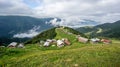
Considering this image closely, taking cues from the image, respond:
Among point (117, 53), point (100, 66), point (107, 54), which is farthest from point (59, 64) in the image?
point (117, 53)

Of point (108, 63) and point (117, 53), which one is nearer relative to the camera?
point (108, 63)

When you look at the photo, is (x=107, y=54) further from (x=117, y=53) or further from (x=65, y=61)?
(x=65, y=61)

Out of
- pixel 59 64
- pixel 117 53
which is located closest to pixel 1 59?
pixel 59 64

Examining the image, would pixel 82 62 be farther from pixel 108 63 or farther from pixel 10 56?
pixel 10 56

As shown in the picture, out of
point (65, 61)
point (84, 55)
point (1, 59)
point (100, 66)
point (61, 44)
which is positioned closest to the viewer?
point (100, 66)

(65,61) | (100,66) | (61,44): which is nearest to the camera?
(100,66)

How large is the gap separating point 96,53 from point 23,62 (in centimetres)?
2028

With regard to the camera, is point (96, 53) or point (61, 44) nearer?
point (96, 53)

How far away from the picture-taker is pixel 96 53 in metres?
56.7

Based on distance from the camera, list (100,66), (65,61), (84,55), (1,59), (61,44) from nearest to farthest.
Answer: (100,66) → (65,61) → (84,55) → (1,59) → (61,44)

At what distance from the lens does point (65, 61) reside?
2042 inches

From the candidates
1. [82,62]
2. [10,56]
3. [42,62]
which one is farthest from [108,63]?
[10,56]

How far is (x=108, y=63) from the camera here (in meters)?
49.5

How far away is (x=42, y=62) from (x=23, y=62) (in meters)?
5.62
